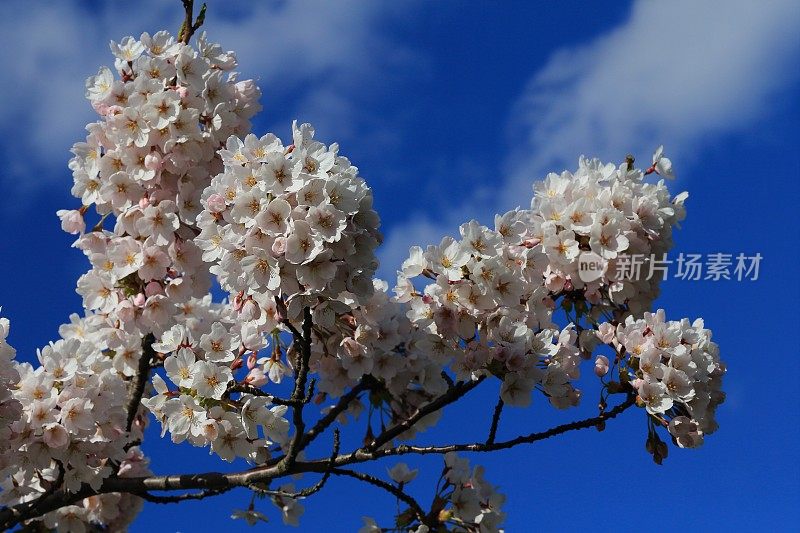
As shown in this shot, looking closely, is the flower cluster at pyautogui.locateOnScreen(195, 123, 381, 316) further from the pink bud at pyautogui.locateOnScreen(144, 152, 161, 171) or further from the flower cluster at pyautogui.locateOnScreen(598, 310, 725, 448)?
the flower cluster at pyautogui.locateOnScreen(598, 310, 725, 448)

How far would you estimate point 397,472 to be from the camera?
203 inches

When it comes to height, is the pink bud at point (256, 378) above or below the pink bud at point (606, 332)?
below

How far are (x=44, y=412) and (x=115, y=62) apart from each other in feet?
6.70

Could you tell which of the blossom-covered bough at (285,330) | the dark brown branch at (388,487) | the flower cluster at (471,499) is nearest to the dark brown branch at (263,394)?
the blossom-covered bough at (285,330)

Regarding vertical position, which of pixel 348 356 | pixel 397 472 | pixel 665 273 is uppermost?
pixel 665 273

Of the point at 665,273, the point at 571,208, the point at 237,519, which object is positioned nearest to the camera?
the point at 571,208

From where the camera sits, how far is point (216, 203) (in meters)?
3.93

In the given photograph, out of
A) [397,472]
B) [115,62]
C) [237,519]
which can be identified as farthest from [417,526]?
[115,62]

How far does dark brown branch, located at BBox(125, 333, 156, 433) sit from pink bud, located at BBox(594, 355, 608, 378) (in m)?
2.63

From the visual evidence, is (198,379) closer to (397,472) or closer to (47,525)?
(397,472)

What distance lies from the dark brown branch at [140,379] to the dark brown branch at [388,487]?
5.04ft

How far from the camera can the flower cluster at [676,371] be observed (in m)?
4.33

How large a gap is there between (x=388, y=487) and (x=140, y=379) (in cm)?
176

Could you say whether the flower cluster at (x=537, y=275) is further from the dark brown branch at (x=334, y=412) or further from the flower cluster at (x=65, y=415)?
the flower cluster at (x=65, y=415)
